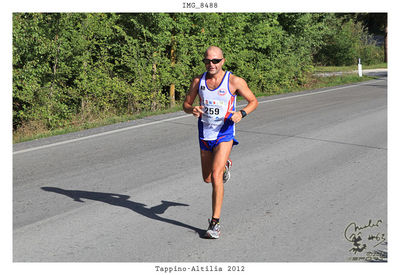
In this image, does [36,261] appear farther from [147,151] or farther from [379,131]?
[379,131]

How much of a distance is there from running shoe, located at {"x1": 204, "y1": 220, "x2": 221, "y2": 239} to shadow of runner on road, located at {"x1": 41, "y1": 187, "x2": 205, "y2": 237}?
21cm

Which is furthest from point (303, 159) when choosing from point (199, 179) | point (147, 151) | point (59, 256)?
point (59, 256)

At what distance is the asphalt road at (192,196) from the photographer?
5.14m

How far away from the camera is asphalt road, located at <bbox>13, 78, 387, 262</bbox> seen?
5137mm

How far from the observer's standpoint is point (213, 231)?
211 inches

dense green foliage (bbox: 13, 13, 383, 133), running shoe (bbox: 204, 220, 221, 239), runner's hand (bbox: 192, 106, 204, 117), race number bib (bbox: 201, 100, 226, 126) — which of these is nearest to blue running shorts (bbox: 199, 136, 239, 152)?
race number bib (bbox: 201, 100, 226, 126)

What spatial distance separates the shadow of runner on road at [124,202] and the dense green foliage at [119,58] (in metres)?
5.65

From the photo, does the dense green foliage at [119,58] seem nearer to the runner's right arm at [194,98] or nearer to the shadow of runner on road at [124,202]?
the shadow of runner on road at [124,202]

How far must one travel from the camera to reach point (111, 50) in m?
14.2

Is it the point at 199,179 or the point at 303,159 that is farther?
the point at 303,159

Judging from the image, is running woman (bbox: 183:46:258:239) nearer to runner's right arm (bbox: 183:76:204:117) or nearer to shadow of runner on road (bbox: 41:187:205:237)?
runner's right arm (bbox: 183:76:204:117)

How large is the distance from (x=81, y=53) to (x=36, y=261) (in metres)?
9.00

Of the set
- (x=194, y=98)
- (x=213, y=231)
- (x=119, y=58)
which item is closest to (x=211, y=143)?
(x=194, y=98)

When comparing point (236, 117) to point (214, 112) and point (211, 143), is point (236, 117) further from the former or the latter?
point (211, 143)
